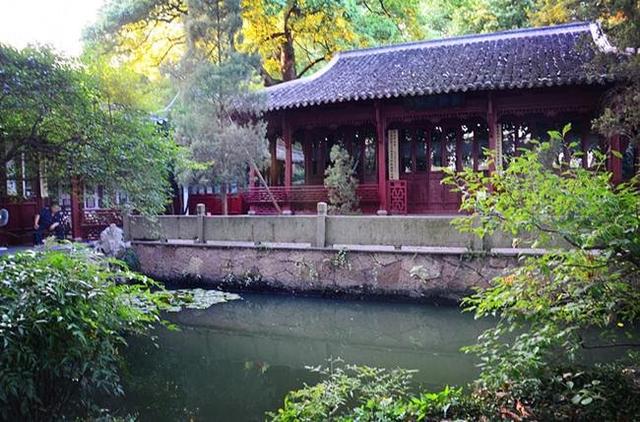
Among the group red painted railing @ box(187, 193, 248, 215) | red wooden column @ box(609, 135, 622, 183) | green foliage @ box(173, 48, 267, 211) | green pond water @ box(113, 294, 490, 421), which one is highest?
green foliage @ box(173, 48, 267, 211)

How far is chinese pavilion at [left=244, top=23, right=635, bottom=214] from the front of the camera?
11.5 m

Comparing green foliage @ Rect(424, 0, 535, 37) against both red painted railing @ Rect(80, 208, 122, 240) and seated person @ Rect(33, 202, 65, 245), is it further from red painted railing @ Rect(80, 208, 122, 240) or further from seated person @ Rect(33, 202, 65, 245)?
seated person @ Rect(33, 202, 65, 245)

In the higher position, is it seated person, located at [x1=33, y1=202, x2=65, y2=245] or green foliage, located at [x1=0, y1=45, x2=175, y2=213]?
green foliage, located at [x1=0, y1=45, x2=175, y2=213]

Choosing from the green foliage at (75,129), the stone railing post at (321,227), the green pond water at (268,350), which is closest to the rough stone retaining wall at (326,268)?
the stone railing post at (321,227)

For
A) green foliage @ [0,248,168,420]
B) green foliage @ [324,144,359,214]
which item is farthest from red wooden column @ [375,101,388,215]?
green foliage @ [0,248,168,420]

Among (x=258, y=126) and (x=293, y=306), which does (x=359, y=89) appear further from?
(x=293, y=306)

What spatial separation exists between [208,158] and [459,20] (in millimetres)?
13526

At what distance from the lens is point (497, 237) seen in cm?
862

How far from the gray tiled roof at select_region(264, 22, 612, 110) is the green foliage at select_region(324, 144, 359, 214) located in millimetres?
1551

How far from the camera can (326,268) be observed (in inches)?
377

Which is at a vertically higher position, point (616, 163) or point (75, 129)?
point (75, 129)

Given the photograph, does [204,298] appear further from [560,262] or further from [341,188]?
[560,262]

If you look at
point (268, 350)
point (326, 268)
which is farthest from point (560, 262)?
point (326, 268)

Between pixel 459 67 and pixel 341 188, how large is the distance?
385 centimetres
